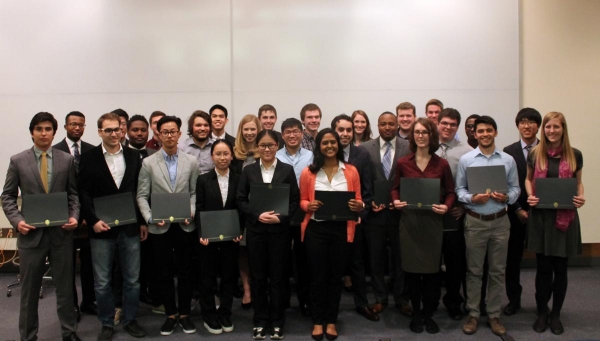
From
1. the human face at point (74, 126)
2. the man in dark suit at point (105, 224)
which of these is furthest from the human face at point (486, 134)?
the human face at point (74, 126)

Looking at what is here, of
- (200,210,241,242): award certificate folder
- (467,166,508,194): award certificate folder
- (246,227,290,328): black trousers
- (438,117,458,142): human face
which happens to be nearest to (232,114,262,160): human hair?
(200,210,241,242): award certificate folder

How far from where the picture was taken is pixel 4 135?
5.57 m

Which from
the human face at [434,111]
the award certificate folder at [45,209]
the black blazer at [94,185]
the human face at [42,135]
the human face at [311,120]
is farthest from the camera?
the human face at [434,111]

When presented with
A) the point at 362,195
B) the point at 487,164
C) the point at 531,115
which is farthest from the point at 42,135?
the point at 531,115

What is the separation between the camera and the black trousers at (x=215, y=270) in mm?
3486

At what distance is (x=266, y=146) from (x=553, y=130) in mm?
2192

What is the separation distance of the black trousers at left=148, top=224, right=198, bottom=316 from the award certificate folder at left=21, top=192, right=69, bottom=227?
0.66 meters

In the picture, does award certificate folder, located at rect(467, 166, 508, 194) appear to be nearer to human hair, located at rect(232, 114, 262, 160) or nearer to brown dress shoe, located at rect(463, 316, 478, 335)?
brown dress shoe, located at rect(463, 316, 478, 335)

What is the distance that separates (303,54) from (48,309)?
3.84m

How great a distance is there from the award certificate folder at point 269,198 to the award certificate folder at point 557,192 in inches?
76.9

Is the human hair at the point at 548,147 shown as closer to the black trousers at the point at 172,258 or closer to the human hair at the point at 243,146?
the human hair at the point at 243,146

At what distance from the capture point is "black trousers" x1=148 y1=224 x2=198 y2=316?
3480 mm

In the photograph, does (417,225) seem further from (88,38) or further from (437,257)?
(88,38)

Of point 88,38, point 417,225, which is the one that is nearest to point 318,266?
point 417,225
